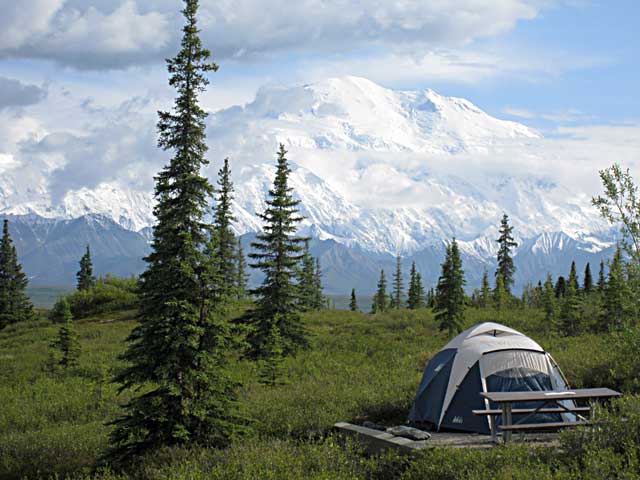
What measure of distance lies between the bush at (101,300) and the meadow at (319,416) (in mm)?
19319

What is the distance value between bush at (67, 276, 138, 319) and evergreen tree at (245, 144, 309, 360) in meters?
29.8

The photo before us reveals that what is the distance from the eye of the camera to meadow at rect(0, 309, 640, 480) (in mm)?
9633

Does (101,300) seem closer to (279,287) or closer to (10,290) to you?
(10,290)

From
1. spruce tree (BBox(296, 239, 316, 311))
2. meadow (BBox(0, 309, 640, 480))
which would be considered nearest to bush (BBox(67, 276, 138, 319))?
spruce tree (BBox(296, 239, 316, 311))

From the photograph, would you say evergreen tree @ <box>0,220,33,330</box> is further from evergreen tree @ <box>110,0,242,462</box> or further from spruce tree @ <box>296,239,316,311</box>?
evergreen tree @ <box>110,0,242,462</box>

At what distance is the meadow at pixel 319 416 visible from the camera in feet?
31.6

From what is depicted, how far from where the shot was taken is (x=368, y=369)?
2530 centimetres

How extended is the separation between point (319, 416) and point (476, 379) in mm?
4123

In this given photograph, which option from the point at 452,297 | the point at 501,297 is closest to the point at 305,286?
the point at 501,297

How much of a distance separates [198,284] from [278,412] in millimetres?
4388

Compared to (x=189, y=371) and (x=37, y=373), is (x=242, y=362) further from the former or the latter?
(x=189, y=371)

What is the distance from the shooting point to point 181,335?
1425 cm

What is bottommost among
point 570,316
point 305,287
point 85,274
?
point 570,316

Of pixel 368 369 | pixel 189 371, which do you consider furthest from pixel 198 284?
pixel 368 369
